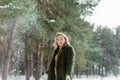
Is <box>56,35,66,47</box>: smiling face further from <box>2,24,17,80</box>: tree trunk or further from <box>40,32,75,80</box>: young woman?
<box>2,24,17,80</box>: tree trunk

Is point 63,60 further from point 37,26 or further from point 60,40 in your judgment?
A: point 37,26

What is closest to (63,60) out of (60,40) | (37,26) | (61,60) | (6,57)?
(61,60)

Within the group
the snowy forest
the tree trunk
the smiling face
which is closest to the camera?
the smiling face

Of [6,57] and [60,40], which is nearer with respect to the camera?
[60,40]

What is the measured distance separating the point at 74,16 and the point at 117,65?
30.8 ft

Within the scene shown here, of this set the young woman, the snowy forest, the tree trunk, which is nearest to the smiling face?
the young woman

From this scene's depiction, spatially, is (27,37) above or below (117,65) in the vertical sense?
above

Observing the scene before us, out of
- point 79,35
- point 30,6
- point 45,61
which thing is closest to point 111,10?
point 45,61

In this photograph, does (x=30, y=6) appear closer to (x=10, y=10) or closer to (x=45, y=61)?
(x=10, y=10)

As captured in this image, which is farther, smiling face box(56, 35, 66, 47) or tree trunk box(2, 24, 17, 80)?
tree trunk box(2, 24, 17, 80)

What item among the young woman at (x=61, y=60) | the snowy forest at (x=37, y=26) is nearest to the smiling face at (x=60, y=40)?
the young woman at (x=61, y=60)

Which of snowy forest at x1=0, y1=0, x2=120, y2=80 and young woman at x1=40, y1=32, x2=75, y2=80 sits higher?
snowy forest at x1=0, y1=0, x2=120, y2=80

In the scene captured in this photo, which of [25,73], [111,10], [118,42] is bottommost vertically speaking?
[25,73]

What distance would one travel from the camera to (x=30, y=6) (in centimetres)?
770
